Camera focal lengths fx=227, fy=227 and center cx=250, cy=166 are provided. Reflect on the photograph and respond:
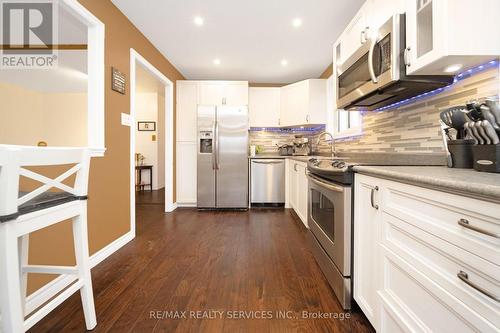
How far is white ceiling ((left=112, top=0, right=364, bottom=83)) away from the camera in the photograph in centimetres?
226

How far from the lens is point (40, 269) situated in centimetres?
113

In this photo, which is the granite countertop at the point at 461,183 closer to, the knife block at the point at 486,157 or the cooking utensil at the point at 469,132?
the knife block at the point at 486,157

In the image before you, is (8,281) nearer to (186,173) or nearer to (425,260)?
(425,260)

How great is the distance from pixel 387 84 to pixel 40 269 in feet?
7.06

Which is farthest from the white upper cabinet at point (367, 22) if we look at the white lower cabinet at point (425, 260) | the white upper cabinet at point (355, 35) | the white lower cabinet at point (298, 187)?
the white lower cabinet at point (298, 187)

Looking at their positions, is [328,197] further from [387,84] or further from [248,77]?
[248,77]

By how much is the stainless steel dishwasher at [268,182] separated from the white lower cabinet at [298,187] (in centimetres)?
15

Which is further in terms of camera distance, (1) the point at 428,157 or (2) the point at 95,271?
(2) the point at 95,271

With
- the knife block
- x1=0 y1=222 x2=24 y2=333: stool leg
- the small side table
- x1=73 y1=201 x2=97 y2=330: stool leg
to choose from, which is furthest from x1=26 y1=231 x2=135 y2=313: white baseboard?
the small side table

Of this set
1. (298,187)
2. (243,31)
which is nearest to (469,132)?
(298,187)

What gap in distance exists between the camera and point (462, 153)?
3.45ft

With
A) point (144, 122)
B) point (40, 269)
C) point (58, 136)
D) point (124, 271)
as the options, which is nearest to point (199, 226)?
point (124, 271)

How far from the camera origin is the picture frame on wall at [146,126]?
5.98 m

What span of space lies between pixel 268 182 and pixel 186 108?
197cm
